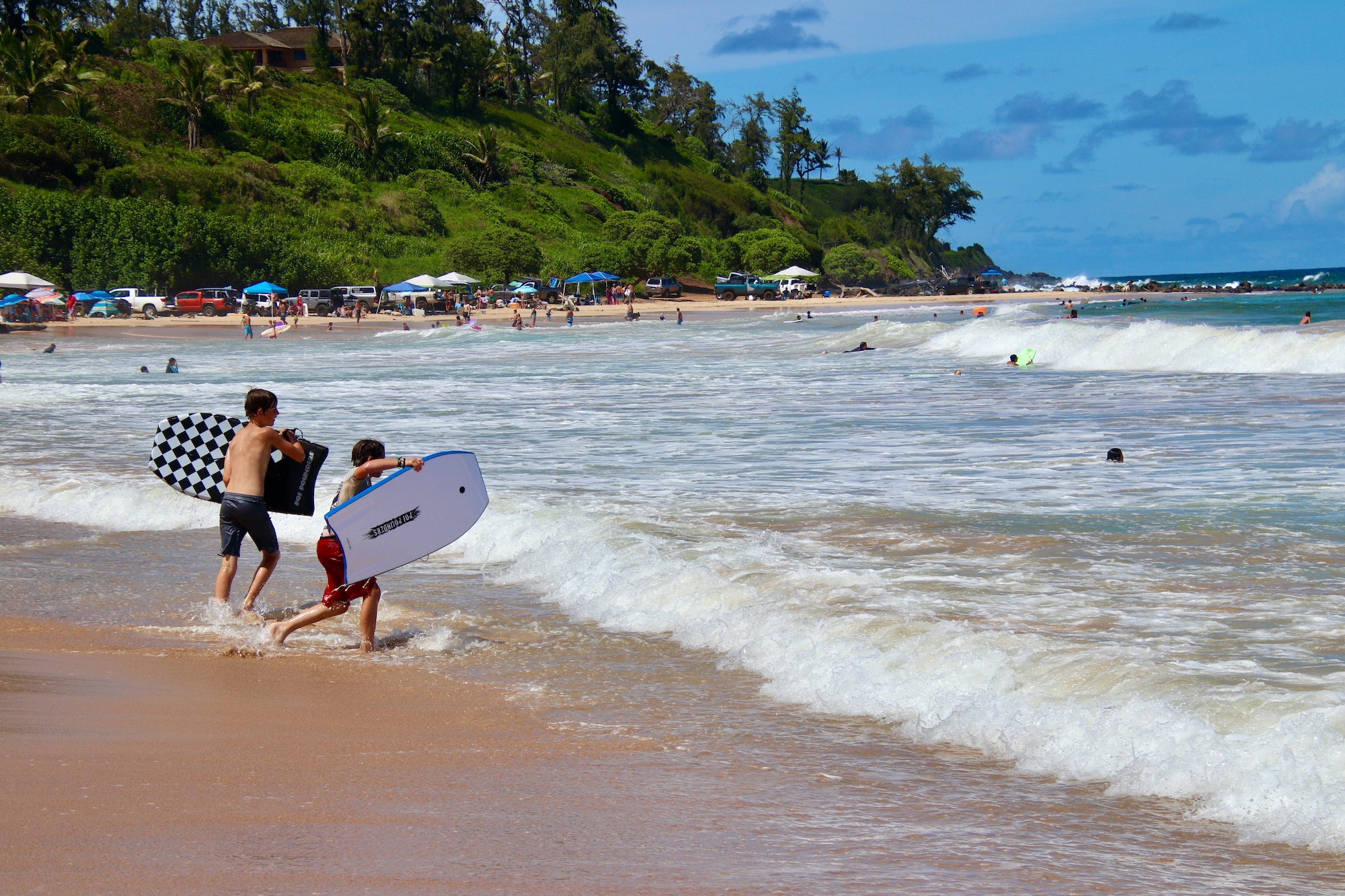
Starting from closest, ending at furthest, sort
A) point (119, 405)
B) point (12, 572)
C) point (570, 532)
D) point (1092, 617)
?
point (1092, 617), point (12, 572), point (570, 532), point (119, 405)

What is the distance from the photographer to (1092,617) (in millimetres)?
6715

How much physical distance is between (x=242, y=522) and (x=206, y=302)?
5787cm

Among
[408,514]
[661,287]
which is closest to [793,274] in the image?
[661,287]

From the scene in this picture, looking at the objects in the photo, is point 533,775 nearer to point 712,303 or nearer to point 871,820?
point 871,820

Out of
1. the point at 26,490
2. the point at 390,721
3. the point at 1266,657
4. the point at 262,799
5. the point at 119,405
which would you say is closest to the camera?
the point at 262,799

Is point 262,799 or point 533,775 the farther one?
point 533,775

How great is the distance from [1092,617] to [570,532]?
4.36 meters

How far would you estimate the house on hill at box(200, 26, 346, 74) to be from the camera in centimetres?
9931

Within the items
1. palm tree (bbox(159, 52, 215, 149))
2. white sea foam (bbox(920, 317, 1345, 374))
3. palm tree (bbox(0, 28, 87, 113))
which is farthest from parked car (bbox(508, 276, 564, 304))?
white sea foam (bbox(920, 317, 1345, 374))

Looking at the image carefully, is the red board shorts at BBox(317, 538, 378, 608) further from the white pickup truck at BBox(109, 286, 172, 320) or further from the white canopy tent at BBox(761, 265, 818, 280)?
the white canopy tent at BBox(761, 265, 818, 280)

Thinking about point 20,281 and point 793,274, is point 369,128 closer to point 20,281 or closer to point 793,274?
point 793,274

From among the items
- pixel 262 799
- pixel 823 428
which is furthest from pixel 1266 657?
pixel 823 428

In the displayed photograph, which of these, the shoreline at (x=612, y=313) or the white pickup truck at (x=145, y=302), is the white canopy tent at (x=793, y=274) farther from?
the white pickup truck at (x=145, y=302)

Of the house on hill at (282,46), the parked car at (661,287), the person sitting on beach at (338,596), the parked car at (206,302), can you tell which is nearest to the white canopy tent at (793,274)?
the parked car at (661,287)
